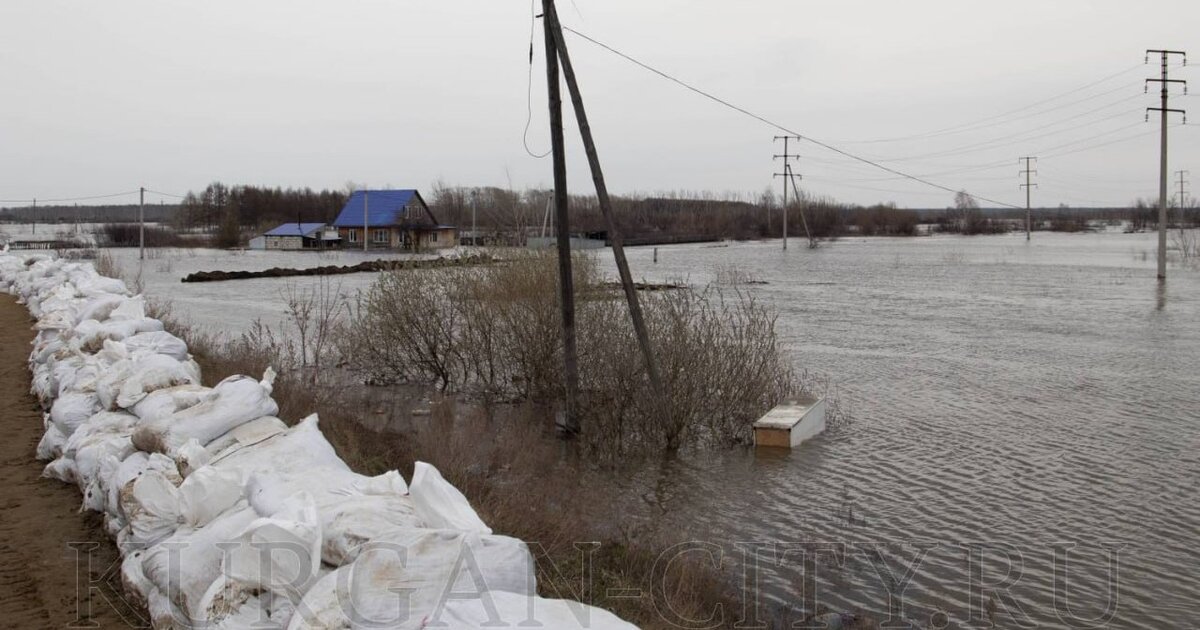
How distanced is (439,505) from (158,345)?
6013 millimetres

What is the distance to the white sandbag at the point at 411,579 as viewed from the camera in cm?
336

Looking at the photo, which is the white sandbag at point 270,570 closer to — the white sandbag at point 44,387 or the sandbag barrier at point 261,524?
the sandbag barrier at point 261,524

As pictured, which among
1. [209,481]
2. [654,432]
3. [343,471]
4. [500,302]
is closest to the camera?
[209,481]

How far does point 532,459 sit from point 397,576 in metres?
6.02

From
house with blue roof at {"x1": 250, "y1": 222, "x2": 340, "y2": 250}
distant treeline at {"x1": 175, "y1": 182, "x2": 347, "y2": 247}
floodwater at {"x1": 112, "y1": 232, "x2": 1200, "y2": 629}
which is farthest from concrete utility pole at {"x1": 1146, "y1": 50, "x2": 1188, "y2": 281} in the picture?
distant treeline at {"x1": 175, "y1": 182, "x2": 347, "y2": 247}

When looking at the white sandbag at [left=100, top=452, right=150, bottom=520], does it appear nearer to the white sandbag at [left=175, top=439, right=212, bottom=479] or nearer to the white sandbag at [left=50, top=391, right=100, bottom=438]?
the white sandbag at [left=175, top=439, right=212, bottom=479]

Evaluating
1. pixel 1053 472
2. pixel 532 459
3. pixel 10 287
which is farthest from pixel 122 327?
pixel 10 287

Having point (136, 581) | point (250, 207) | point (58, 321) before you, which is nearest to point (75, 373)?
point (58, 321)

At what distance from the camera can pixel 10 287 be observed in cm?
2333

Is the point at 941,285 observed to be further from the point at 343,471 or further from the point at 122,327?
the point at 343,471

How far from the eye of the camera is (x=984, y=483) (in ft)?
32.9


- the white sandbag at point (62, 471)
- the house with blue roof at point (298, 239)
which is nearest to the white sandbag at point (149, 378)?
the white sandbag at point (62, 471)

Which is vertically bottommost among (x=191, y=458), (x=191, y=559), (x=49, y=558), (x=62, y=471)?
(x=49, y=558)

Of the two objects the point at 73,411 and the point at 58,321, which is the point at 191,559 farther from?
the point at 58,321
